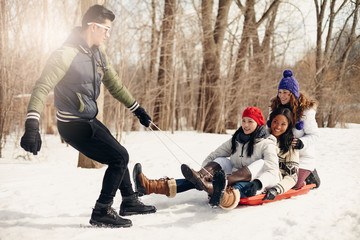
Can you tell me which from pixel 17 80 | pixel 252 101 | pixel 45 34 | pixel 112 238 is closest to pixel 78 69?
pixel 112 238

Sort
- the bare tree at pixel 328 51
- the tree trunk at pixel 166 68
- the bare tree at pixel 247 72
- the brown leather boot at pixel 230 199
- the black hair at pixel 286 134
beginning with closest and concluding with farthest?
the brown leather boot at pixel 230 199
the black hair at pixel 286 134
the tree trunk at pixel 166 68
the bare tree at pixel 247 72
the bare tree at pixel 328 51

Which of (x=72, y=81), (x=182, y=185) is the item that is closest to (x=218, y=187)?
(x=182, y=185)

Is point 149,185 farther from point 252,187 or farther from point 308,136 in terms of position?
point 308,136

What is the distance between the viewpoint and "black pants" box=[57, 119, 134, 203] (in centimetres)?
233

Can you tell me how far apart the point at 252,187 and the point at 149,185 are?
38.2 inches

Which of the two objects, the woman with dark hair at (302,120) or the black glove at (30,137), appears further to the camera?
the woman with dark hair at (302,120)

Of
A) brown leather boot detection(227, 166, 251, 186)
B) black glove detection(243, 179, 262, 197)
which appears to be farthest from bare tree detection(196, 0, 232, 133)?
black glove detection(243, 179, 262, 197)

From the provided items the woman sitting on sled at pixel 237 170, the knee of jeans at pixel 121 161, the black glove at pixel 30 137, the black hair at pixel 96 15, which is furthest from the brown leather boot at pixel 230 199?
the black hair at pixel 96 15

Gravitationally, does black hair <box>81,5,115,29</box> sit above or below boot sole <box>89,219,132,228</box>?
above

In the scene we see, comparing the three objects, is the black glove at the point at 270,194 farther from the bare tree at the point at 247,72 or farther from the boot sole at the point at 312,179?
the bare tree at the point at 247,72

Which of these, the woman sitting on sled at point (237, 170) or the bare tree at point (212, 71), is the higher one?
the bare tree at point (212, 71)

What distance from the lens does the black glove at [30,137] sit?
204 cm

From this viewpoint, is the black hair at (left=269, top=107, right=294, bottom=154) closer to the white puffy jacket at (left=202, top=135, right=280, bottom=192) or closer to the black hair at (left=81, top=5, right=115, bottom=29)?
the white puffy jacket at (left=202, top=135, right=280, bottom=192)

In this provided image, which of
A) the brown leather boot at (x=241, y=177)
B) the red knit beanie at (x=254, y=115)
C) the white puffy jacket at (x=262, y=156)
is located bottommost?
the brown leather boot at (x=241, y=177)
